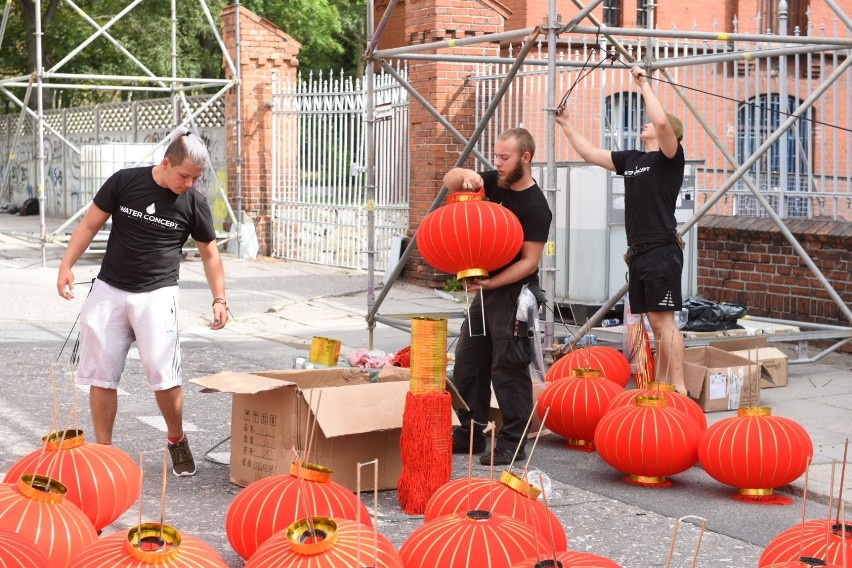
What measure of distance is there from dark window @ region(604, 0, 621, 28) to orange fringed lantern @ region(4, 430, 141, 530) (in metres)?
24.1

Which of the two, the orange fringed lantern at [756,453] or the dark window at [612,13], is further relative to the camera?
the dark window at [612,13]

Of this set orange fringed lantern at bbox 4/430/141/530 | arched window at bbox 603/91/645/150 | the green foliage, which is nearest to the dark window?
the green foliage

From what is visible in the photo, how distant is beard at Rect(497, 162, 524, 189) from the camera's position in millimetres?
6570

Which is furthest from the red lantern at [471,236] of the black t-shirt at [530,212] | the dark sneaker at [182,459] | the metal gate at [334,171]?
the metal gate at [334,171]

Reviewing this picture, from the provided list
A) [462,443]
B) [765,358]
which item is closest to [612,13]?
[765,358]

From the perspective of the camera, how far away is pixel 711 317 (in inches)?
361

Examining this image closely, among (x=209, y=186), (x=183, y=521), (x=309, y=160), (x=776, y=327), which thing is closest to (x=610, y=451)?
(x=183, y=521)

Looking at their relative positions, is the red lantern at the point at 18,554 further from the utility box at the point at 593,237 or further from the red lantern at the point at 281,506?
the utility box at the point at 593,237

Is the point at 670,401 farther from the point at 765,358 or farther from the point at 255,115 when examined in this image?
the point at 255,115

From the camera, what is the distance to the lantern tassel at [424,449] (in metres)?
5.55

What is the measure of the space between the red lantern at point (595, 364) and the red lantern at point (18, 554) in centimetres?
441

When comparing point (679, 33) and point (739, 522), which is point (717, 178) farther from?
point (739, 522)

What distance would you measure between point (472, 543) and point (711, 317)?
229 inches

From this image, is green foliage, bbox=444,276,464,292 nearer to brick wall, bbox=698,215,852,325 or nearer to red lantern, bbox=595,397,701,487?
brick wall, bbox=698,215,852,325
